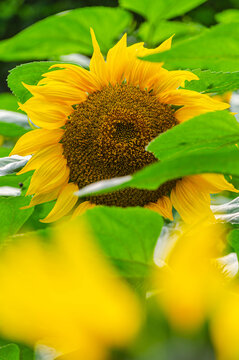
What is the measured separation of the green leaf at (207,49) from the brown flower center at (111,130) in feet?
0.89

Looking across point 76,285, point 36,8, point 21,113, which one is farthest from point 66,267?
point 36,8

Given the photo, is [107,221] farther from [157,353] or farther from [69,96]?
[69,96]

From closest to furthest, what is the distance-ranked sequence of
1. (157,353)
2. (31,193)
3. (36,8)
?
1. (157,353)
2. (31,193)
3. (36,8)

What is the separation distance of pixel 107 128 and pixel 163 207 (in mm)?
111

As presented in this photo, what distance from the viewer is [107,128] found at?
0.58 metres

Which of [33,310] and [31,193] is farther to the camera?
[31,193]

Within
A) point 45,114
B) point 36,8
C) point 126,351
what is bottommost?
point 126,351

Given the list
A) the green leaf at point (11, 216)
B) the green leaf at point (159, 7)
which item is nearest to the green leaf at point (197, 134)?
the green leaf at point (11, 216)

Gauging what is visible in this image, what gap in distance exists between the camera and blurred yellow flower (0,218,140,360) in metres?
0.29

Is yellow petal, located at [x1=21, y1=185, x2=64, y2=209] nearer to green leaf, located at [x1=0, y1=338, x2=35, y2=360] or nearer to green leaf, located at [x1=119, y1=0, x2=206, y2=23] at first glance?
green leaf, located at [x1=0, y1=338, x2=35, y2=360]

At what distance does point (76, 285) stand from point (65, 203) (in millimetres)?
259

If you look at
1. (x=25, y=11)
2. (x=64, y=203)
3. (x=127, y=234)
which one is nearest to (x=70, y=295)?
(x=127, y=234)

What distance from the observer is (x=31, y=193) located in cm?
53

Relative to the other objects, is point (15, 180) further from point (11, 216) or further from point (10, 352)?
point (10, 352)
